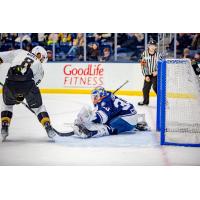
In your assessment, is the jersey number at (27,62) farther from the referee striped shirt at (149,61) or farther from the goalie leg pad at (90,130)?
the referee striped shirt at (149,61)

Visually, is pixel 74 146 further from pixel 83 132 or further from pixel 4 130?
pixel 4 130

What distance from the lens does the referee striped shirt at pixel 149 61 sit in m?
4.96

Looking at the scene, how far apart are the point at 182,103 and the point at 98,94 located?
0.77 metres

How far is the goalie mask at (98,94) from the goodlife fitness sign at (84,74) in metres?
0.05

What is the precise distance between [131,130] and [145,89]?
1.37 feet

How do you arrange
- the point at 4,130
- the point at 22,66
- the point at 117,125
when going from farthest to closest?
the point at 117,125 → the point at 4,130 → the point at 22,66

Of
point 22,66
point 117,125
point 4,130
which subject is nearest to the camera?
point 22,66

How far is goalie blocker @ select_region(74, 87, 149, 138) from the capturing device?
5.02 metres

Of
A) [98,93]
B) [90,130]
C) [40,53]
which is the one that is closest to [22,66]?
[40,53]

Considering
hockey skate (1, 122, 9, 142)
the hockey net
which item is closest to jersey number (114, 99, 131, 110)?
the hockey net

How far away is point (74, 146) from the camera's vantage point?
4961 millimetres

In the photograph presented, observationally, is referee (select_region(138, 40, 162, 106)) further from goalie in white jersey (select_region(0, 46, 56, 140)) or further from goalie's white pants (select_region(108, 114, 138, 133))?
goalie in white jersey (select_region(0, 46, 56, 140))

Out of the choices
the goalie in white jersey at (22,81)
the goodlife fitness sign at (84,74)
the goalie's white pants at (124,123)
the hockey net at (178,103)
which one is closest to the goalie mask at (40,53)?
the goalie in white jersey at (22,81)

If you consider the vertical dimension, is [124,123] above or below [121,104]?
below
